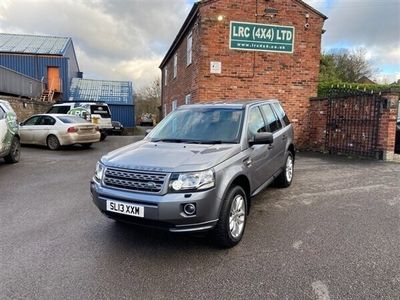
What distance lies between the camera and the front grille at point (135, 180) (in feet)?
11.0

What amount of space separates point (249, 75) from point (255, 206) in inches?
301

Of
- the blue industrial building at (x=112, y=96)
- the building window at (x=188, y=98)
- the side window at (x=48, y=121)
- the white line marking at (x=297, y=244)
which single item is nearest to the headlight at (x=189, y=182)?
the white line marking at (x=297, y=244)

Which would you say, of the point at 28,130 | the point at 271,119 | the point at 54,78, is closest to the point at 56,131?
the point at 28,130

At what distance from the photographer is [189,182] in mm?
3316

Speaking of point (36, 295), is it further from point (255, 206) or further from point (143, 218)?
point (255, 206)

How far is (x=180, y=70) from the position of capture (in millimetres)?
15969

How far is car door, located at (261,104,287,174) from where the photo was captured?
5.40 metres

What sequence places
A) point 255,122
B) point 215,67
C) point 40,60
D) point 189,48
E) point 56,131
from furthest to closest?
1. point 40,60
2. point 189,48
3. point 56,131
4. point 215,67
5. point 255,122

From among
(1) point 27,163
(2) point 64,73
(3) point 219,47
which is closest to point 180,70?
(3) point 219,47

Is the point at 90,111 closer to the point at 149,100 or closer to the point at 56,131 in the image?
the point at 56,131

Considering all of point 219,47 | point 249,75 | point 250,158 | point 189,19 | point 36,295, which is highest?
point 189,19

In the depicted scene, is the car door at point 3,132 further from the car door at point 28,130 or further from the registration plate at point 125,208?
the registration plate at point 125,208

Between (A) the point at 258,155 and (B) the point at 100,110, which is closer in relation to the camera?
(A) the point at 258,155

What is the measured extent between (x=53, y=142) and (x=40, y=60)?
868 inches
